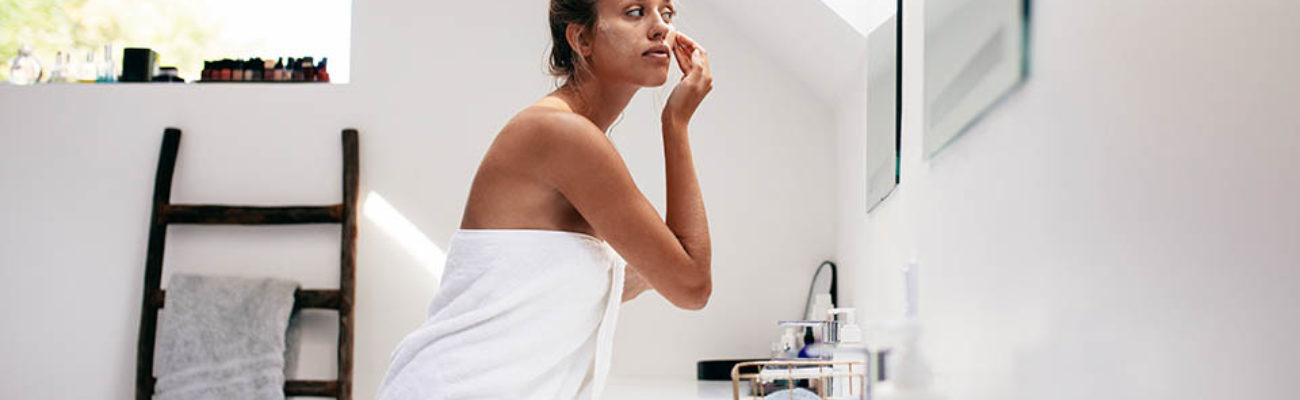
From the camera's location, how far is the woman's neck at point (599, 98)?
1211 millimetres

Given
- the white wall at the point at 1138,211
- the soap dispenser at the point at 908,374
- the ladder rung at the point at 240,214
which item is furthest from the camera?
the ladder rung at the point at 240,214

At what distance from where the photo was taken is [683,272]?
1.09 metres

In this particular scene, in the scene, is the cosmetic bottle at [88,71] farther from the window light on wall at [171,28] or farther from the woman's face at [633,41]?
the woman's face at [633,41]

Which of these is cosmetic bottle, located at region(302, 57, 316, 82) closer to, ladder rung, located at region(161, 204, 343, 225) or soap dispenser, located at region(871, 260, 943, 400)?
ladder rung, located at region(161, 204, 343, 225)

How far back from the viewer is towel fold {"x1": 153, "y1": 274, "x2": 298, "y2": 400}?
10.3 feet

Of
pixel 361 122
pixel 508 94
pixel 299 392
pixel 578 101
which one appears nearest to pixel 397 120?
pixel 361 122

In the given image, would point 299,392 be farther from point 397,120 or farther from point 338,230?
point 397,120

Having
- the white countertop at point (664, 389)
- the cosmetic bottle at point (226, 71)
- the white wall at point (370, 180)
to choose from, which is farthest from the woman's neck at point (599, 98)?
the cosmetic bottle at point (226, 71)

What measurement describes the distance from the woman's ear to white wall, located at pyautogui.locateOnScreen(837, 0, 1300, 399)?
40 centimetres

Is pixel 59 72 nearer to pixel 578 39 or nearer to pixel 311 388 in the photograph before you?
pixel 311 388

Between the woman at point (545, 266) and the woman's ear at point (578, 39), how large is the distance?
8 centimetres

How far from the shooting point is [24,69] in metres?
3.47

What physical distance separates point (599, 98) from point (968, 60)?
0.39 meters

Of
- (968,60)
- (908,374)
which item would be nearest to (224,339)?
(968,60)
